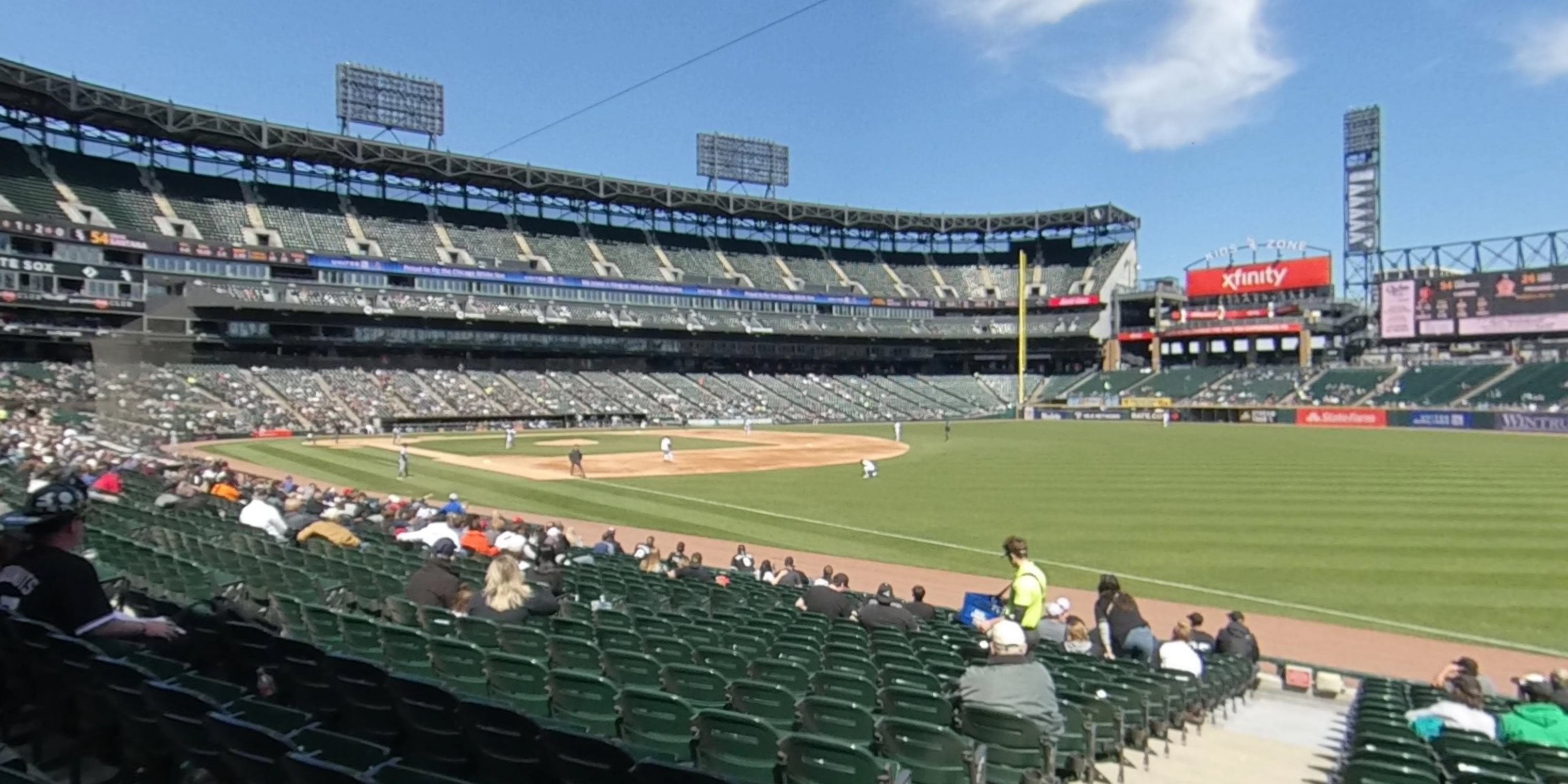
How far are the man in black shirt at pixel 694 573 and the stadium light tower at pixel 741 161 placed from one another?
84676 millimetres

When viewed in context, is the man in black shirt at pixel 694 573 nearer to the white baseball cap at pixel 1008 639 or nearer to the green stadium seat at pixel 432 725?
the white baseball cap at pixel 1008 639

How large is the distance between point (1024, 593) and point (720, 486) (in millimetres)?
24687

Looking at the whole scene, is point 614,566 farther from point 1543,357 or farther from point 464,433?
point 1543,357

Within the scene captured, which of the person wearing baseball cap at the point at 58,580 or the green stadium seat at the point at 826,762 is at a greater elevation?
the person wearing baseball cap at the point at 58,580

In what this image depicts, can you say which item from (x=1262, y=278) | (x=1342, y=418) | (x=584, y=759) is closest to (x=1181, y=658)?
(x=584, y=759)

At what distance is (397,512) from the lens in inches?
708

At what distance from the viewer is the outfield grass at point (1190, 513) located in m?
16.5

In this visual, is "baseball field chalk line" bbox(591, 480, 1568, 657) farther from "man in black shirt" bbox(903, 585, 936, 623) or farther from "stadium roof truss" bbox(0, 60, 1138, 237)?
"stadium roof truss" bbox(0, 60, 1138, 237)

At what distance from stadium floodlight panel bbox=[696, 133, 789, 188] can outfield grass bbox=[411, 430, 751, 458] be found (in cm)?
Answer: 4378

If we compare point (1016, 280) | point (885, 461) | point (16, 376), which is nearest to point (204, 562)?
point (885, 461)

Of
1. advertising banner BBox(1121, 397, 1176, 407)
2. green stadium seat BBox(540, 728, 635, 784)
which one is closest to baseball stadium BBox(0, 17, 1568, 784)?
green stadium seat BBox(540, 728, 635, 784)

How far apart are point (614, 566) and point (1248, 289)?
288ft

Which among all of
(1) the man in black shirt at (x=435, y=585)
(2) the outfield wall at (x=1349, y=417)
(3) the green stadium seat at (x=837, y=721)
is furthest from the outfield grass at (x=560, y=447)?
(2) the outfield wall at (x=1349, y=417)

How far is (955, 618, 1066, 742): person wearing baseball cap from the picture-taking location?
19.0ft
